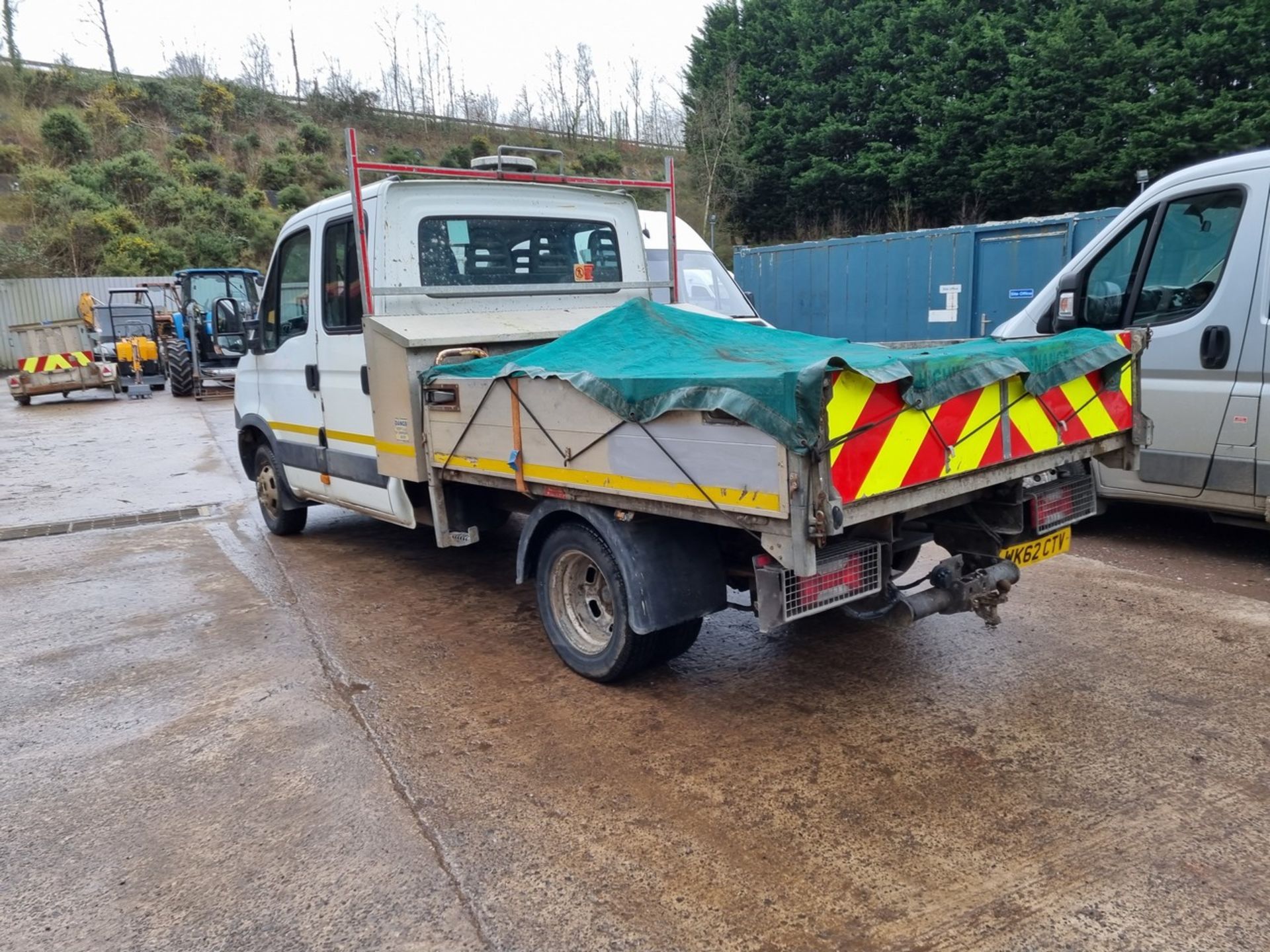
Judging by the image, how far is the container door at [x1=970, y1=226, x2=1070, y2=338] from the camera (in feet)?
35.7

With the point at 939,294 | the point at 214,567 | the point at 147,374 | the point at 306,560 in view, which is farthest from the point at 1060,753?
the point at 147,374

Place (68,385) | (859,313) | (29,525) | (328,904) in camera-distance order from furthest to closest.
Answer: (68,385)
(859,313)
(29,525)
(328,904)

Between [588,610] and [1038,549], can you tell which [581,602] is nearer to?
[588,610]

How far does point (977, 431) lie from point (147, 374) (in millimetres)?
22486

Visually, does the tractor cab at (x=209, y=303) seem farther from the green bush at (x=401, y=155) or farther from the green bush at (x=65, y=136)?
the green bush at (x=401, y=155)

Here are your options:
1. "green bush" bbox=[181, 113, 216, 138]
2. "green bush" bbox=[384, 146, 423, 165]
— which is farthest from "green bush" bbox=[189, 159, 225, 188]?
"green bush" bbox=[384, 146, 423, 165]

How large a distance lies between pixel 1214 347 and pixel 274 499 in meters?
6.74

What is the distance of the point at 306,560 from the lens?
22.5ft

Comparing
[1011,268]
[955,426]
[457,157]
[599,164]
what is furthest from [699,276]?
[457,157]

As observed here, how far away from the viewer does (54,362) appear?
18.6m

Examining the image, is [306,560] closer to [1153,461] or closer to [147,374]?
[1153,461]

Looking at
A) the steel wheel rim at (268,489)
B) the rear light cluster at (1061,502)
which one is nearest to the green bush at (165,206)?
the steel wheel rim at (268,489)

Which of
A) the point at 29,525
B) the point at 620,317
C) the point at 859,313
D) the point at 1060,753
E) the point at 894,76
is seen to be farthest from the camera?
the point at 894,76

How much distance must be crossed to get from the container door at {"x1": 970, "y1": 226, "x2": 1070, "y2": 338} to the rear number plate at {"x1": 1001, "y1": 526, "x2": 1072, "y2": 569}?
22.9ft
